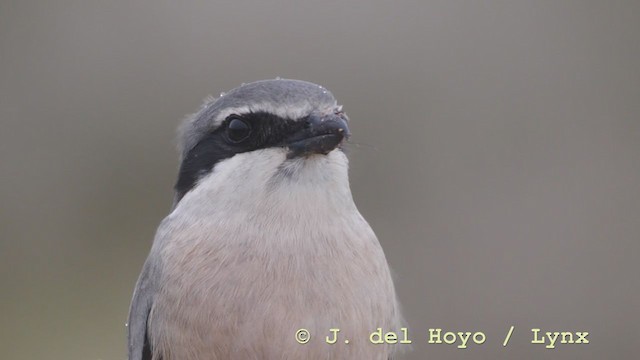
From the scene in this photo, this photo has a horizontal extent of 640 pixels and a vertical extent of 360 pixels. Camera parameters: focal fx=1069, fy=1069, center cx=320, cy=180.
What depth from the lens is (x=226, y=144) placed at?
356 cm

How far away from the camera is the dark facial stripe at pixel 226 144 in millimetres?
3424

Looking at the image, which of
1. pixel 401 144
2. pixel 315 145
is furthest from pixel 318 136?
pixel 401 144

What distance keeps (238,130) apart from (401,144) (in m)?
3.75

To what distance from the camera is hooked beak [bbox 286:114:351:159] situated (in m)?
3.35

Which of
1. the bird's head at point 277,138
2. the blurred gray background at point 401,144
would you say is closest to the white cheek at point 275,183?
the bird's head at point 277,138

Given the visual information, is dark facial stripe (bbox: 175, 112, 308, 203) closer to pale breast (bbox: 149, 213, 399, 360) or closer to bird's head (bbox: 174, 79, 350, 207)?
bird's head (bbox: 174, 79, 350, 207)

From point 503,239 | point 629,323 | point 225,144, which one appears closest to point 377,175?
point 503,239

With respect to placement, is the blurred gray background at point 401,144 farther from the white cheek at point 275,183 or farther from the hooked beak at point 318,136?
the hooked beak at point 318,136

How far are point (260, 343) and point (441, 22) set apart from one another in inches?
185

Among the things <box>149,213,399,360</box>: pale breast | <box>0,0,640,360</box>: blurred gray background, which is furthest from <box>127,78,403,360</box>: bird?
<box>0,0,640,360</box>: blurred gray background

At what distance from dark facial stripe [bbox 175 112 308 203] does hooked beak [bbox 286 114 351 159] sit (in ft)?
0.08

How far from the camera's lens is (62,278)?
21.5 ft

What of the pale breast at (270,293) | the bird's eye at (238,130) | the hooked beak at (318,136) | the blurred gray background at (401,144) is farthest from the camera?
the blurred gray background at (401,144)

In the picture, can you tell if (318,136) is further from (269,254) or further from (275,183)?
(269,254)
